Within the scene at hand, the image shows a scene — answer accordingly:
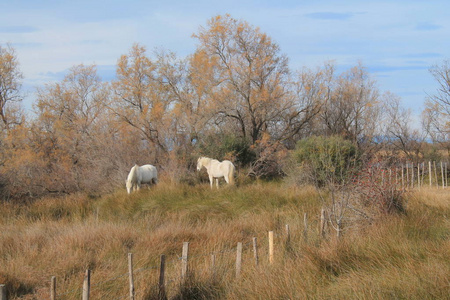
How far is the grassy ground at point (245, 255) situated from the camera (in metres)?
6.33

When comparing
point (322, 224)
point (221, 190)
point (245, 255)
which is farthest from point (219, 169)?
point (245, 255)

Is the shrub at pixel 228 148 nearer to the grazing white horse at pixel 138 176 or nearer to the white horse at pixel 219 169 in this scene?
the white horse at pixel 219 169

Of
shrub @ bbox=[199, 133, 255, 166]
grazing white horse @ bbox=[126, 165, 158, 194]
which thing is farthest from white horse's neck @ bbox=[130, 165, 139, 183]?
shrub @ bbox=[199, 133, 255, 166]

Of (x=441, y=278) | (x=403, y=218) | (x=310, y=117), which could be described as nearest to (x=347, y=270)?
(x=441, y=278)

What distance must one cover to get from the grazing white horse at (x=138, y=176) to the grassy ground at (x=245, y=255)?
9.68 feet

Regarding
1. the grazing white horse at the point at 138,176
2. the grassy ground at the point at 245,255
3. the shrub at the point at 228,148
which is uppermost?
the shrub at the point at 228,148

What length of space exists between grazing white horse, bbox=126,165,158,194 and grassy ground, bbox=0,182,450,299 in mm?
2951

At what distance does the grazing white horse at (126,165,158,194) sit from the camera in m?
17.7

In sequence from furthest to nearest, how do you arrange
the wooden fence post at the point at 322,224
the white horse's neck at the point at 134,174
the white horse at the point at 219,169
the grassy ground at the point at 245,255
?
the white horse at the point at 219,169, the white horse's neck at the point at 134,174, the wooden fence post at the point at 322,224, the grassy ground at the point at 245,255

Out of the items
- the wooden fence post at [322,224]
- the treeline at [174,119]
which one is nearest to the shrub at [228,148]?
the treeline at [174,119]

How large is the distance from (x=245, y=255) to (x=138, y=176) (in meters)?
9.51

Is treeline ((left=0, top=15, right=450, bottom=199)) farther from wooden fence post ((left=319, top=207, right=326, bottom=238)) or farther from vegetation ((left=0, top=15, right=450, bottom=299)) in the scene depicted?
wooden fence post ((left=319, top=207, right=326, bottom=238))

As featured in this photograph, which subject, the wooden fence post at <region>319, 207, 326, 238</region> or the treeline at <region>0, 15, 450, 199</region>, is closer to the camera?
the wooden fence post at <region>319, 207, 326, 238</region>

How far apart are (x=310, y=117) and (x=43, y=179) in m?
14.8
